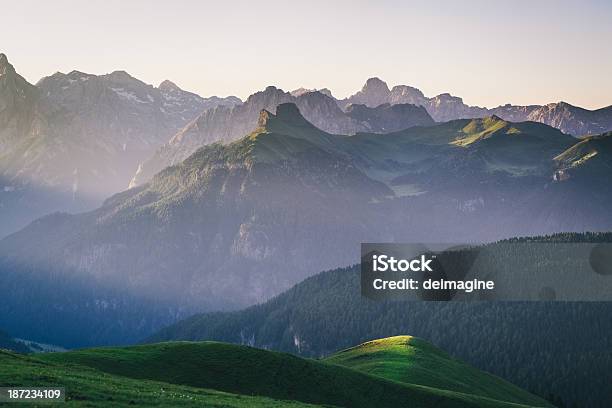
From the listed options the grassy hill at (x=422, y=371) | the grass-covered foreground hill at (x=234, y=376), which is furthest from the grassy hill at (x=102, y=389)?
the grassy hill at (x=422, y=371)

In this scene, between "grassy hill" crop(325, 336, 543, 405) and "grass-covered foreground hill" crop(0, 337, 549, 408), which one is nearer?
"grass-covered foreground hill" crop(0, 337, 549, 408)

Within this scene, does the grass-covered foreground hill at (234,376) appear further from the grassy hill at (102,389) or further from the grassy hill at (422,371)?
the grassy hill at (422,371)

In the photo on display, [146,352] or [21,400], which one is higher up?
[146,352]

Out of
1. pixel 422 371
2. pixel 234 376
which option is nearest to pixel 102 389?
pixel 234 376

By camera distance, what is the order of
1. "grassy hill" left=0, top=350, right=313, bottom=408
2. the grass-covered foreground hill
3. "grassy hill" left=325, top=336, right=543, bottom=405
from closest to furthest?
"grassy hill" left=0, top=350, right=313, bottom=408 → the grass-covered foreground hill → "grassy hill" left=325, top=336, right=543, bottom=405

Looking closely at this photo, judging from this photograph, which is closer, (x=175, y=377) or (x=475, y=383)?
(x=175, y=377)

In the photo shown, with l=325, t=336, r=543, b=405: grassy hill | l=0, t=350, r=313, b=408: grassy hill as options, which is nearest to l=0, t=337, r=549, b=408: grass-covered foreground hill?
l=0, t=350, r=313, b=408: grassy hill

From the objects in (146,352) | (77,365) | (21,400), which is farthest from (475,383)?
(21,400)

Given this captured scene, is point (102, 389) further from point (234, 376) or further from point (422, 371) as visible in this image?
point (422, 371)

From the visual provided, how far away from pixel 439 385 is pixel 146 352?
6938 cm

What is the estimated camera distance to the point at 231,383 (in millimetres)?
111938

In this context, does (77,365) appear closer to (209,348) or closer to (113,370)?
(113,370)

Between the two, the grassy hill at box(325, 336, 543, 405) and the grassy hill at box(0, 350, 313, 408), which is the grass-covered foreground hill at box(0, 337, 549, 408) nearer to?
the grassy hill at box(0, 350, 313, 408)

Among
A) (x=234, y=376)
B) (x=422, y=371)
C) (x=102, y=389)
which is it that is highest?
(x=422, y=371)
